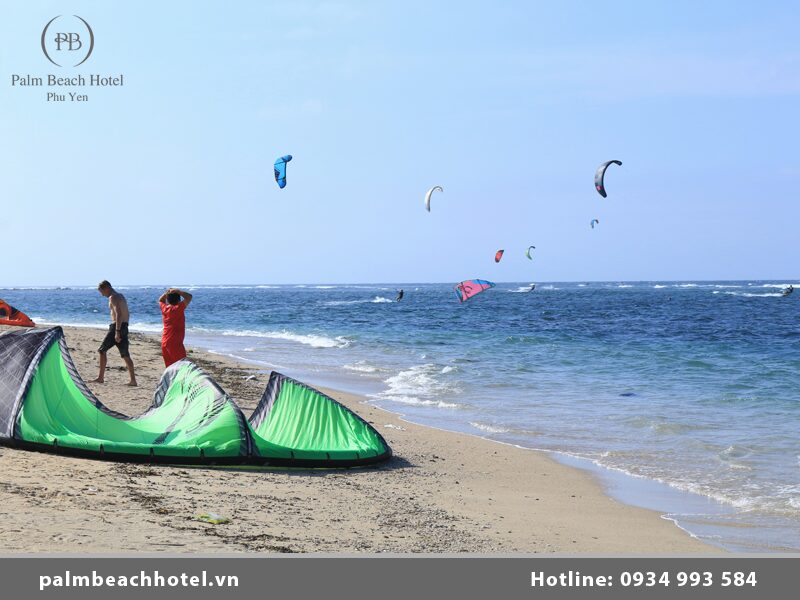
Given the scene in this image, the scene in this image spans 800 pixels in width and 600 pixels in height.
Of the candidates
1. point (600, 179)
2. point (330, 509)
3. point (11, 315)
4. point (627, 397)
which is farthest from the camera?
point (600, 179)

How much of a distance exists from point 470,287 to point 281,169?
6.62 metres

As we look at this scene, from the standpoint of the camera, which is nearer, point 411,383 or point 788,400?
point 788,400

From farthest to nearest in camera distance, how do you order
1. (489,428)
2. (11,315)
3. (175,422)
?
(11,315) → (489,428) → (175,422)

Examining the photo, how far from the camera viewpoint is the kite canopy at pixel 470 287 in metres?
21.1

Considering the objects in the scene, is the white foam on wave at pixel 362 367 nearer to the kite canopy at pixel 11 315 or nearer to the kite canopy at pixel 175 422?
the kite canopy at pixel 11 315

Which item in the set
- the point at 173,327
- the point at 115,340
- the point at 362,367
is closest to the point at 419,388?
the point at 362,367

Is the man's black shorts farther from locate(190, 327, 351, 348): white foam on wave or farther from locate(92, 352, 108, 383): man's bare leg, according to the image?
locate(190, 327, 351, 348): white foam on wave

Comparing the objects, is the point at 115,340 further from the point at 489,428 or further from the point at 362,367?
the point at 362,367

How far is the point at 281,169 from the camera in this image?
18.2 meters

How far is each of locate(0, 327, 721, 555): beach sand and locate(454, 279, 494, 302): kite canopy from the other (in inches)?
501
